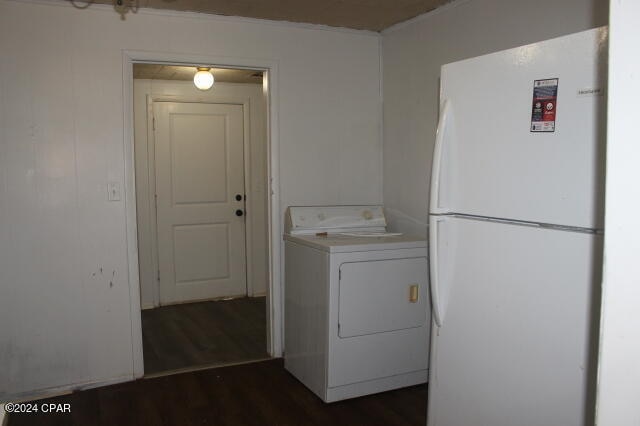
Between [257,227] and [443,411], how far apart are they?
11.9ft

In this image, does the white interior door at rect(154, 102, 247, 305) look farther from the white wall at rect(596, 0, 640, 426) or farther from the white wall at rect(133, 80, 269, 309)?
the white wall at rect(596, 0, 640, 426)

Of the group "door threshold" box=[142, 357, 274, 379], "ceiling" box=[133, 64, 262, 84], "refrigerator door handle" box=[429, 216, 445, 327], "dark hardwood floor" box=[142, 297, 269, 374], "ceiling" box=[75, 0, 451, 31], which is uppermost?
"ceiling" box=[75, 0, 451, 31]

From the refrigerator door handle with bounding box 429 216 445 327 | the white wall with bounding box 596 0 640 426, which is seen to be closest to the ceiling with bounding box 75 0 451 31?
the refrigerator door handle with bounding box 429 216 445 327

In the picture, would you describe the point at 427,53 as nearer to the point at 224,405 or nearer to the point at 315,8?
the point at 315,8

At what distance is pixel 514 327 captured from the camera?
1691 millimetres

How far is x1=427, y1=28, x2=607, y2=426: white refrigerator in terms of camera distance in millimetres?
1490

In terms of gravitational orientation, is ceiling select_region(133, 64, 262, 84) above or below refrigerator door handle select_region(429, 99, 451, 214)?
above

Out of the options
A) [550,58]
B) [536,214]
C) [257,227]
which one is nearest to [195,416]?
[536,214]

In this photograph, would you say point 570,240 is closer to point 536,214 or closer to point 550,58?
point 536,214

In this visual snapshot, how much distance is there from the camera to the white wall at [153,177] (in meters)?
4.90

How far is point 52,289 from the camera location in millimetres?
3039

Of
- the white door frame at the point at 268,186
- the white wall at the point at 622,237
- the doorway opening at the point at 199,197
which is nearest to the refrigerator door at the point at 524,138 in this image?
the white wall at the point at 622,237

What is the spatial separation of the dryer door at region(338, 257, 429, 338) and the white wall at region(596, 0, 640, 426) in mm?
1865

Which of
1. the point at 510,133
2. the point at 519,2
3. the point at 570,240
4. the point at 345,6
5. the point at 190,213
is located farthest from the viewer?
the point at 190,213
